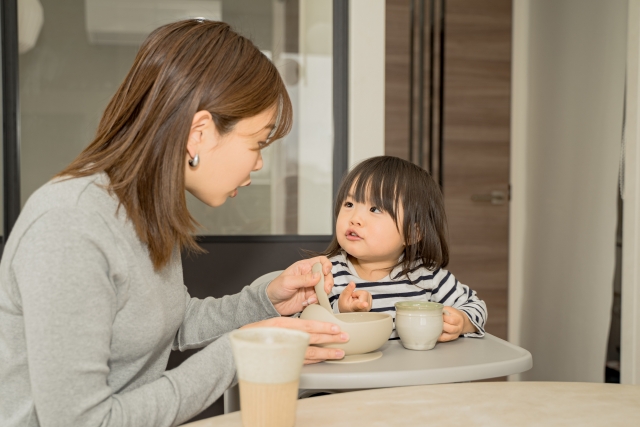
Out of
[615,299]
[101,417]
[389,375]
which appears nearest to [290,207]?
[615,299]

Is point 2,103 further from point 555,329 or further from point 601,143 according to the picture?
point 555,329

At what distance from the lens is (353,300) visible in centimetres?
129

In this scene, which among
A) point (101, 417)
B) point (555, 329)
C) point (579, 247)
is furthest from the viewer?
point (555, 329)

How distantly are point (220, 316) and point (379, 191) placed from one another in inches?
20.4

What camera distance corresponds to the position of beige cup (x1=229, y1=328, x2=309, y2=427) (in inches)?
22.0

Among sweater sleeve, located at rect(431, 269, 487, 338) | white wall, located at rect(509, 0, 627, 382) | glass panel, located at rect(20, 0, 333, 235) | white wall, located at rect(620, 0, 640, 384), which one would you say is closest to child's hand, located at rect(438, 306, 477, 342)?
sweater sleeve, located at rect(431, 269, 487, 338)

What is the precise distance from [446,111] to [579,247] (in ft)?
3.51

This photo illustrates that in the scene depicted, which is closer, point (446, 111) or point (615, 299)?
point (615, 299)

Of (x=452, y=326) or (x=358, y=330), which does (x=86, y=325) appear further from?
(x=452, y=326)

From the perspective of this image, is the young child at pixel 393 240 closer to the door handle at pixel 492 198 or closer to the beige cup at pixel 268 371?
the beige cup at pixel 268 371

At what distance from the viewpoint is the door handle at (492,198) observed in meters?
3.39

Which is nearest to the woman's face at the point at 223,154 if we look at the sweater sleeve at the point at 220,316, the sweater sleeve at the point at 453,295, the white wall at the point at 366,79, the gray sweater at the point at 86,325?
the gray sweater at the point at 86,325

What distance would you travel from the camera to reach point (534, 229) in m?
3.22

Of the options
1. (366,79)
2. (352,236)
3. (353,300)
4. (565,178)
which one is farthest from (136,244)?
(565,178)
